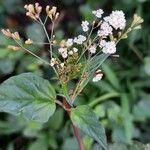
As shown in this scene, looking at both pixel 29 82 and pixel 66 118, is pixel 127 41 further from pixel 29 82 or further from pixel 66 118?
pixel 29 82

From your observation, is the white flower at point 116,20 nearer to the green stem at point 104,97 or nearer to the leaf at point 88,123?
the leaf at point 88,123

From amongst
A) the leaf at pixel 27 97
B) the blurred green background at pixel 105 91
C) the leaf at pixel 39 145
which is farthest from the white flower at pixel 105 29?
the leaf at pixel 39 145

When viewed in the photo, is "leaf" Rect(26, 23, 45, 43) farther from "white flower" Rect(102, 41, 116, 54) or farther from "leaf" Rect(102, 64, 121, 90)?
"white flower" Rect(102, 41, 116, 54)

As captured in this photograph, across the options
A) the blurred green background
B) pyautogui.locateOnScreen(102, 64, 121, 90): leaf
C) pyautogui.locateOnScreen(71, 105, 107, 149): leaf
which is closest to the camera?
pyautogui.locateOnScreen(71, 105, 107, 149): leaf

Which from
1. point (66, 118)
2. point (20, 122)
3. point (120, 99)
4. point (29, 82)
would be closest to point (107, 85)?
point (120, 99)

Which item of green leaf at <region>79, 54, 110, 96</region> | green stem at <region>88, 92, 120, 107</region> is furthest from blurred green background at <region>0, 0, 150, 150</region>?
green leaf at <region>79, 54, 110, 96</region>

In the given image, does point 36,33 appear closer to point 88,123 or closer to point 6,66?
point 6,66
